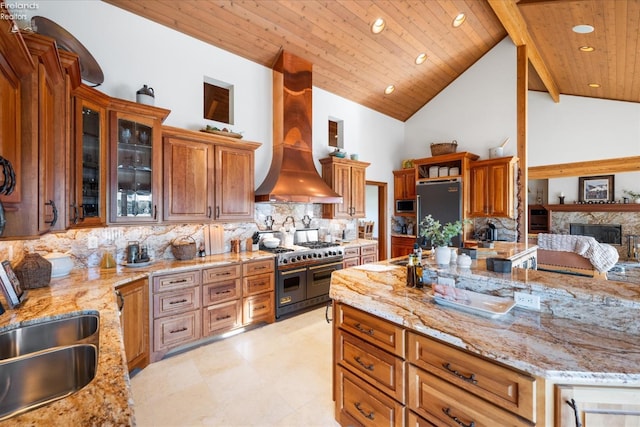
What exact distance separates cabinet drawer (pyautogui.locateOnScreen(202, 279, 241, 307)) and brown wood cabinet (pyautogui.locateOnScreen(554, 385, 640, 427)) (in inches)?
115

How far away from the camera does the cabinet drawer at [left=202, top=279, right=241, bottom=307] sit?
3.08 m

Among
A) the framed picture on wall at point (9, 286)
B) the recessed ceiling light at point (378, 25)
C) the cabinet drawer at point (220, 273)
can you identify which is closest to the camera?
the framed picture on wall at point (9, 286)

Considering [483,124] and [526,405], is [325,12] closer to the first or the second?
[483,124]

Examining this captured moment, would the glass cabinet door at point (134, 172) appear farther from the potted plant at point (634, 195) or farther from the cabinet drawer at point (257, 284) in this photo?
the potted plant at point (634, 195)

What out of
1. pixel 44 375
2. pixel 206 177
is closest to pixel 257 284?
pixel 206 177

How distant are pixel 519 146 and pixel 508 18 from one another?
208 centimetres

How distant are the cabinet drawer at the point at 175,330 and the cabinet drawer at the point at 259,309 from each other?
55 centimetres

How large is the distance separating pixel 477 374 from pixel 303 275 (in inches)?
112

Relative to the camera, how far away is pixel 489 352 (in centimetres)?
118

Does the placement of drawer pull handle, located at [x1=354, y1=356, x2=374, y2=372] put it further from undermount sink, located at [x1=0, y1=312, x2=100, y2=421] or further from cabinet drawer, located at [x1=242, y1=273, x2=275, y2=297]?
cabinet drawer, located at [x1=242, y1=273, x2=275, y2=297]

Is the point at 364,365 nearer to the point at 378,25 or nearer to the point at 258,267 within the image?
the point at 258,267

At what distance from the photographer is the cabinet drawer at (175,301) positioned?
278cm

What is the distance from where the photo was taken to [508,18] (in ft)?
14.0

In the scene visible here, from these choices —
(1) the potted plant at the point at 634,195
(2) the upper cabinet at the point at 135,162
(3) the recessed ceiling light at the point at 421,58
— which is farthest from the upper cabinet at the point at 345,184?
(1) the potted plant at the point at 634,195
